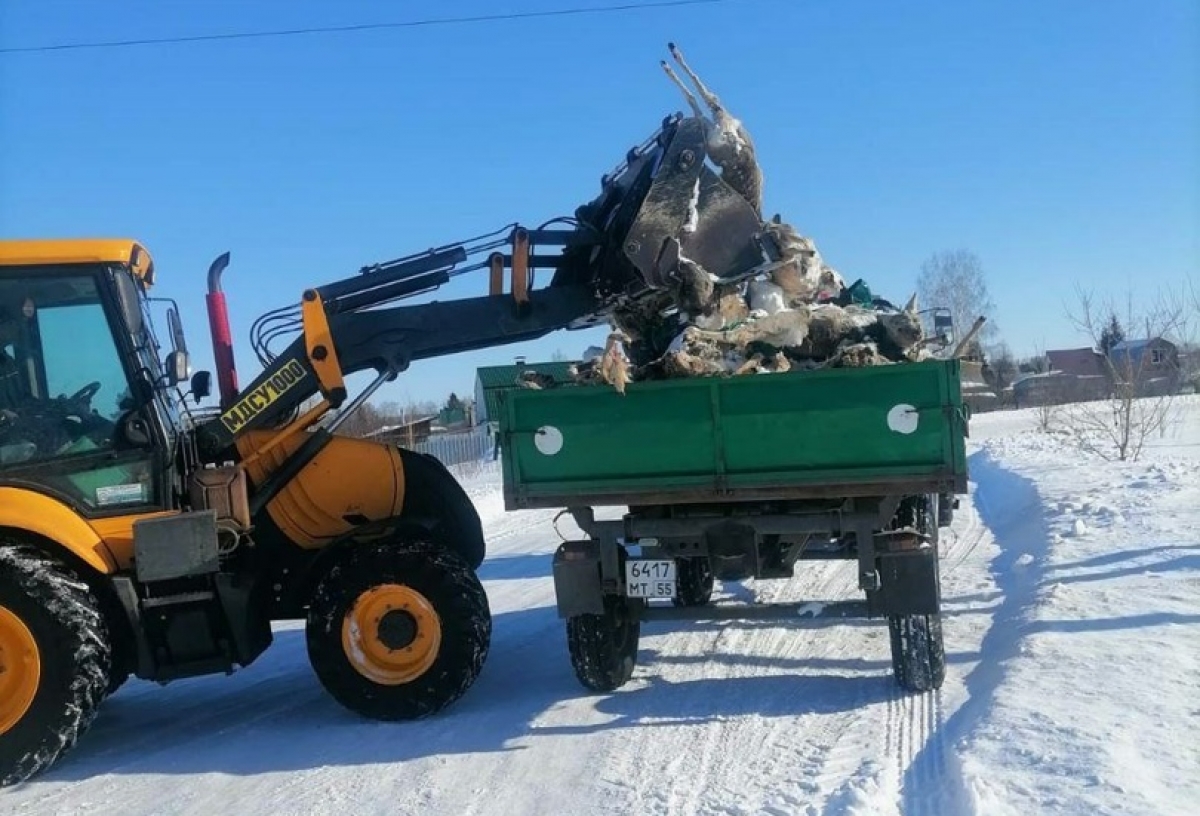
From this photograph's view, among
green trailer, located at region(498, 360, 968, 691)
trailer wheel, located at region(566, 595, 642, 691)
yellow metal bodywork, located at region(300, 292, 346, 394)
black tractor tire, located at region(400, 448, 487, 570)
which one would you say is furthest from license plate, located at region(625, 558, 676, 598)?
yellow metal bodywork, located at region(300, 292, 346, 394)

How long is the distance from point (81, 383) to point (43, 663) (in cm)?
159

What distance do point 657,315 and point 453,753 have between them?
9.69 ft

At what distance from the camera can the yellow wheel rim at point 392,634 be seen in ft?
19.4

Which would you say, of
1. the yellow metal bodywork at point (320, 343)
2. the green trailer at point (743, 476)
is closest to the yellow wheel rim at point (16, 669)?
the yellow metal bodywork at point (320, 343)

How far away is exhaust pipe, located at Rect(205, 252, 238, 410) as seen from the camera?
22.2ft

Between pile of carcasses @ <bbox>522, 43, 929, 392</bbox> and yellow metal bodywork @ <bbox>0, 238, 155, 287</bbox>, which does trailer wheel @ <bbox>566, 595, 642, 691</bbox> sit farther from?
yellow metal bodywork @ <bbox>0, 238, 155, 287</bbox>

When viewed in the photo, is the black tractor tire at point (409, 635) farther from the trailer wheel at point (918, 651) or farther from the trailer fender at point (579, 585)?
the trailer wheel at point (918, 651)

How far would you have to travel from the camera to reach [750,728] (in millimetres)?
5281

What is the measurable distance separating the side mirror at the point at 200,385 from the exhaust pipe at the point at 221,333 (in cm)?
15

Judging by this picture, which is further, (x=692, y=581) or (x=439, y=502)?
(x=692, y=581)

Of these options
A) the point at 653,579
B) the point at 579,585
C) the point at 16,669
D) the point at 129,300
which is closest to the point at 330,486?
the point at 129,300

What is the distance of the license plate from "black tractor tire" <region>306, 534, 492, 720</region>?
946 millimetres

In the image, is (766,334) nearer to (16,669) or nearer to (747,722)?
(747,722)

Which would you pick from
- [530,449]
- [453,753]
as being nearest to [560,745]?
[453,753]
